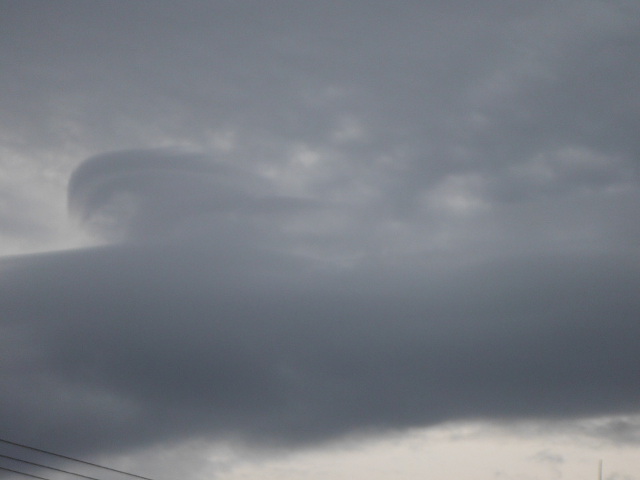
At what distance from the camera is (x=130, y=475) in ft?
286

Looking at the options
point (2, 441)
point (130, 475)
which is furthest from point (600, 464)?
point (2, 441)

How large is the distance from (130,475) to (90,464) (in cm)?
677

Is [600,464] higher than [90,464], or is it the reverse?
[600,464]

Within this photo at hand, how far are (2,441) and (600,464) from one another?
320 feet

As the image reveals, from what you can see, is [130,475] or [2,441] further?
[130,475]

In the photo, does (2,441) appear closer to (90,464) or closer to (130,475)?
(90,464)

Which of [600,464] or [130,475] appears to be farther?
[600,464]

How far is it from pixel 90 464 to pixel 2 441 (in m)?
7.24

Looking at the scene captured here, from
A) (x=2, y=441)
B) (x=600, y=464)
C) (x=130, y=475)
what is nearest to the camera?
(x=2, y=441)

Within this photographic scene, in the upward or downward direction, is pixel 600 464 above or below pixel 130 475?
above

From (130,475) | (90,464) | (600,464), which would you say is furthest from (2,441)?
(600,464)

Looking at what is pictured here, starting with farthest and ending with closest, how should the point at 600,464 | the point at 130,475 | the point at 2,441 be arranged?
the point at 600,464 → the point at 130,475 → the point at 2,441

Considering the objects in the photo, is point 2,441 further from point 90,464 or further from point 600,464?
point 600,464

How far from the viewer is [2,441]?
79.1 m
